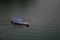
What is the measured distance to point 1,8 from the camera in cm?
171

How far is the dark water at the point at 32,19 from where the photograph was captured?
1702mm

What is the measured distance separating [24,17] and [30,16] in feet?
0.28

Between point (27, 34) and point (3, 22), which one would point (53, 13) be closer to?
point (27, 34)

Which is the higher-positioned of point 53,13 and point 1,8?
point 1,8

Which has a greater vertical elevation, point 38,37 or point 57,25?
point 57,25

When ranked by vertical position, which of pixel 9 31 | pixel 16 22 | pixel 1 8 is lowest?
pixel 9 31

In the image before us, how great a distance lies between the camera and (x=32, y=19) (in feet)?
5.72

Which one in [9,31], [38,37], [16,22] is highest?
[16,22]

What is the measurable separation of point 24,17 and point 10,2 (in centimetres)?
29

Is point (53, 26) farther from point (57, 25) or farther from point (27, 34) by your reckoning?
point (27, 34)

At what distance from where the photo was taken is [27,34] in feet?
5.63

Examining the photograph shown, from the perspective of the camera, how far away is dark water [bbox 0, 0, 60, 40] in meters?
1.70

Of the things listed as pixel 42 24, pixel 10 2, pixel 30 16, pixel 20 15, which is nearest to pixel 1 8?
pixel 10 2

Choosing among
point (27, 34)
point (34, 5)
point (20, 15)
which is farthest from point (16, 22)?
point (34, 5)
